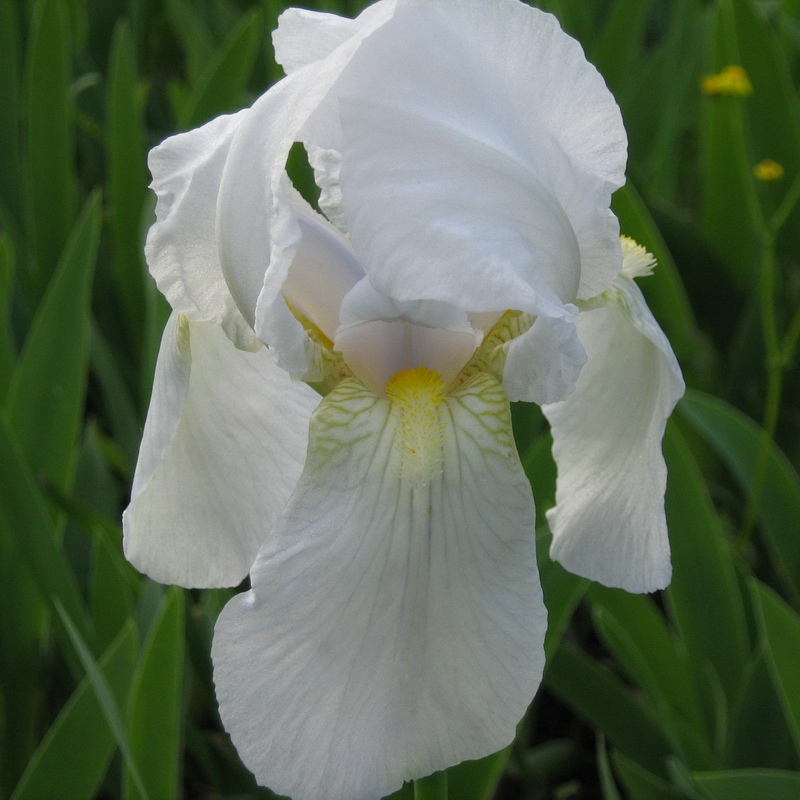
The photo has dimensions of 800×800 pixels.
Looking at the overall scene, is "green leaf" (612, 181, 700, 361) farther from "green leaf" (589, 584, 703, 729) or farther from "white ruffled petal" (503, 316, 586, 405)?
"white ruffled petal" (503, 316, 586, 405)

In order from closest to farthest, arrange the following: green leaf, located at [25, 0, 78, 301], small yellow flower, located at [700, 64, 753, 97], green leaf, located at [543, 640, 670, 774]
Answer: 1. green leaf, located at [543, 640, 670, 774]
2. small yellow flower, located at [700, 64, 753, 97]
3. green leaf, located at [25, 0, 78, 301]

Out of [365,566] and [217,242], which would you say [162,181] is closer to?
[217,242]

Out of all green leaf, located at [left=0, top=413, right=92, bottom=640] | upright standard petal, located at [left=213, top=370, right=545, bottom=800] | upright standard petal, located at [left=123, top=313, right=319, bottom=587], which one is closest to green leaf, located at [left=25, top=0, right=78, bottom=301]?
green leaf, located at [left=0, top=413, right=92, bottom=640]

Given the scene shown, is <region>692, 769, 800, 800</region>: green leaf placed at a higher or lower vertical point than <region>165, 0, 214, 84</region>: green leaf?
lower

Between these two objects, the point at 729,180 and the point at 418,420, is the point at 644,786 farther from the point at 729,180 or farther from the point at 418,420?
the point at 729,180

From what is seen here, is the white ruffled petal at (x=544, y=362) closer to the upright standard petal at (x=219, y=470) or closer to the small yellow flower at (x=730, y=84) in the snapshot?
the upright standard petal at (x=219, y=470)

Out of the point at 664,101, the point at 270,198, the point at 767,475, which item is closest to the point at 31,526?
the point at 270,198
